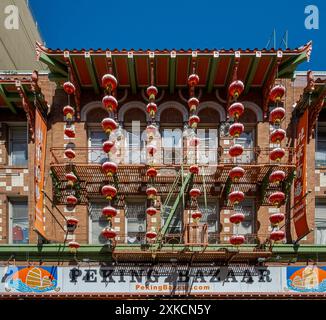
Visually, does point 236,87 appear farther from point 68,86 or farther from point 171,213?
point 68,86

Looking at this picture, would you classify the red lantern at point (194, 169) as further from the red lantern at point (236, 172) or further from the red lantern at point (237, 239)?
the red lantern at point (237, 239)

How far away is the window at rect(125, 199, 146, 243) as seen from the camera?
16438mm

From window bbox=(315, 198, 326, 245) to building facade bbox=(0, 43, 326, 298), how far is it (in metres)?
0.05

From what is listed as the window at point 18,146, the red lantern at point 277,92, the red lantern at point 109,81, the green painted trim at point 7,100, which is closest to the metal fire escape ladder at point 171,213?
the red lantern at point 277,92

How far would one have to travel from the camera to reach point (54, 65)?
52.1 feet

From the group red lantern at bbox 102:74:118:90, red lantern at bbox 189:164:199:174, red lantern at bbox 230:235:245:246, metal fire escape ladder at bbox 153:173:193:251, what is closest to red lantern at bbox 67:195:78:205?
metal fire escape ladder at bbox 153:173:193:251

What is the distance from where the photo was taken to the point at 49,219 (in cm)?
1620

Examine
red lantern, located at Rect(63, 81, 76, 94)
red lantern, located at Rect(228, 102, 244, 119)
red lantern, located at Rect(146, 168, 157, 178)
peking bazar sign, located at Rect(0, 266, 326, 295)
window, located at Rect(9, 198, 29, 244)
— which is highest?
red lantern, located at Rect(63, 81, 76, 94)

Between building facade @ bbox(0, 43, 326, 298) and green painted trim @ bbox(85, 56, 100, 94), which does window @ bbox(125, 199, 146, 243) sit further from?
green painted trim @ bbox(85, 56, 100, 94)

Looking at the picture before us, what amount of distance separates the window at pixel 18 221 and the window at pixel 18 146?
1.46m

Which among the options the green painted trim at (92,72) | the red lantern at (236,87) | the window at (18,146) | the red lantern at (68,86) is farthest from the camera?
the window at (18,146)

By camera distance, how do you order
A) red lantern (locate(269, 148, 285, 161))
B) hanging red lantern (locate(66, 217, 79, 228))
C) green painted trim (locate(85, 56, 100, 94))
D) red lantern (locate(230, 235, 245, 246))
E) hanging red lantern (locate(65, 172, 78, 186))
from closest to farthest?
red lantern (locate(230, 235, 245, 246))
red lantern (locate(269, 148, 285, 161))
hanging red lantern (locate(66, 217, 79, 228))
hanging red lantern (locate(65, 172, 78, 186))
green painted trim (locate(85, 56, 100, 94))

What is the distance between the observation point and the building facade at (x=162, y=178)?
49.4 feet

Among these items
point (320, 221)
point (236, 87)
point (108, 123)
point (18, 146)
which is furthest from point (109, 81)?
point (320, 221)
